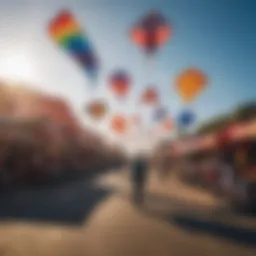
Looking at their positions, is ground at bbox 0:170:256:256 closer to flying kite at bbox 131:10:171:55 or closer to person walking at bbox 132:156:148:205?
person walking at bbox 132:156:148:205

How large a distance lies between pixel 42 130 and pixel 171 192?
2.01 m

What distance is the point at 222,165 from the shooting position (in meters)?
5.40

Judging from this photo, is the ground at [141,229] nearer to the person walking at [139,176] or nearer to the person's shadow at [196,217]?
the person's shadow at [196,217]

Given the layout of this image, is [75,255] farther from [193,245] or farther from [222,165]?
[222,165]

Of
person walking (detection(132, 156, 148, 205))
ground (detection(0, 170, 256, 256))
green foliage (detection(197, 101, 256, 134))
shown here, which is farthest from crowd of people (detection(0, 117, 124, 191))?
green foliage (detection(197, 101, 256, 134))

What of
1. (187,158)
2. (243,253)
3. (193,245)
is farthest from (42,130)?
(243,253)

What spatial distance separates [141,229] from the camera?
4523 mm

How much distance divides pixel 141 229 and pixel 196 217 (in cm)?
71

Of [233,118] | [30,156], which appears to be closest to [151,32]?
[233,118]

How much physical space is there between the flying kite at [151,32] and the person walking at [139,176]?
1.11 m

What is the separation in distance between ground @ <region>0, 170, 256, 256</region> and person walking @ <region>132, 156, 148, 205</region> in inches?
4.8

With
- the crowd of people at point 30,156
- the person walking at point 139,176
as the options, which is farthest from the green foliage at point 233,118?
the crowd of people at point 30,156

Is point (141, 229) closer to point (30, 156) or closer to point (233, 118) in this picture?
point (233, 118)

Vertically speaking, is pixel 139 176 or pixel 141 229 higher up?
pixel 139 176
